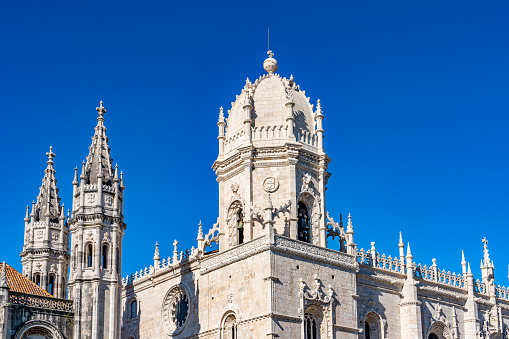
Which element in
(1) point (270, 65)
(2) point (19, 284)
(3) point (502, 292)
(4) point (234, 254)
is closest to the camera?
(2) point (19, 284)

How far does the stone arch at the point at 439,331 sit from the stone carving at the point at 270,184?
14.3 meters

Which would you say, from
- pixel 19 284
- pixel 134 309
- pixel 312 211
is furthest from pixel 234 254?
pixel 134 309

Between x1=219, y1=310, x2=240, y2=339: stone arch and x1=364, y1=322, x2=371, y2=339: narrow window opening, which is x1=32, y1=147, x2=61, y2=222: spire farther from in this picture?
x1=364, y1=322, x2=371, y2=339: narrow window opening

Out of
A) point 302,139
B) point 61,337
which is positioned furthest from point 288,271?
point 61,337

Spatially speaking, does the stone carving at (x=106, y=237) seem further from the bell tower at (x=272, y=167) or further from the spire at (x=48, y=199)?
the spire at (x=48, y=199)

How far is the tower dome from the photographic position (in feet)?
165

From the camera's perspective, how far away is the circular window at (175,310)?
2031 inches

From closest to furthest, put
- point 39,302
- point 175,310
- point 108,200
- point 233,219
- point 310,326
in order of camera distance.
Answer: point 39,302
point 310,326
point 108,200
point 233,219
point 175,310

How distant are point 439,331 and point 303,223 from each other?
12.9m

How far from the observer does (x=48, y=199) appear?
5469 cm

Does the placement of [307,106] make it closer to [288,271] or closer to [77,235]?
[288,271]

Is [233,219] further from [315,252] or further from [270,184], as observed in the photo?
[315,252]

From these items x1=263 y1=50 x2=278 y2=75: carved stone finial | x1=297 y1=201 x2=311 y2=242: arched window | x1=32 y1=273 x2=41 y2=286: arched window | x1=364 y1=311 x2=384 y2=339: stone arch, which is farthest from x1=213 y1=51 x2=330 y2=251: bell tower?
x1=32 y1=273 x2=41 y2=286: arched window

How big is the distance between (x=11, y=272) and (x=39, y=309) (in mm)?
4669
